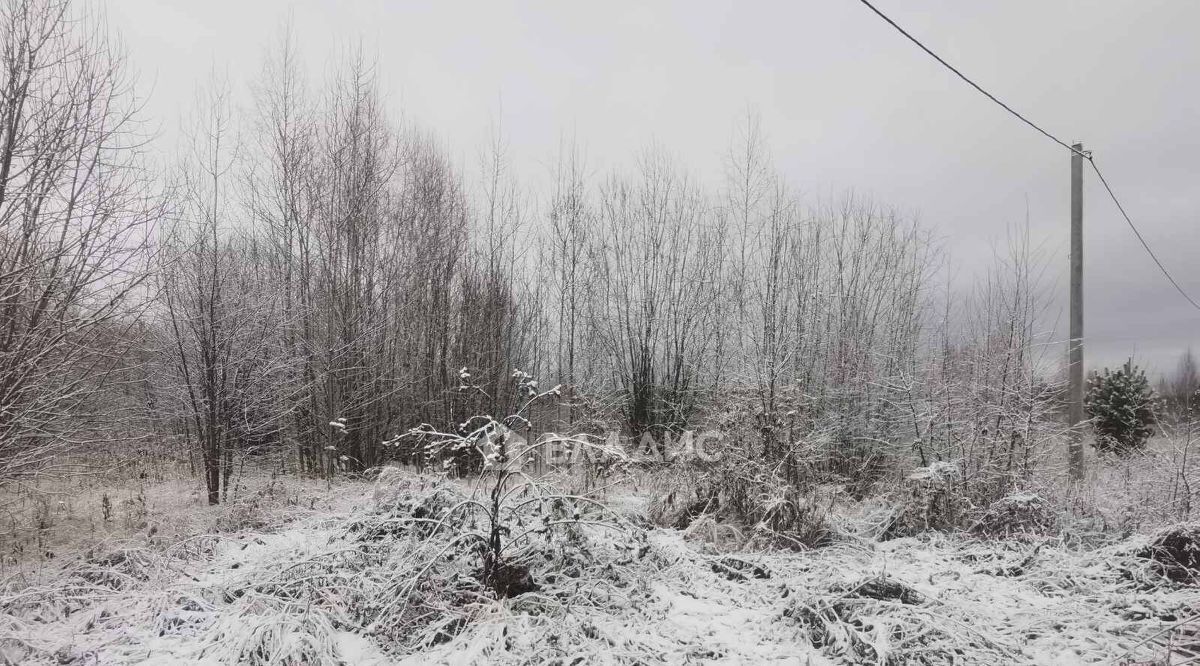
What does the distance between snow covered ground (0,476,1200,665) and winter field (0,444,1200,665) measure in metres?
0.02

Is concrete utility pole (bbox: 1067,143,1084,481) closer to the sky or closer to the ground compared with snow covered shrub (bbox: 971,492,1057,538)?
closer to the sky

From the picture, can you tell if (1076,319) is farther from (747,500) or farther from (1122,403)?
(1122,403)

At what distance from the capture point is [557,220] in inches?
576

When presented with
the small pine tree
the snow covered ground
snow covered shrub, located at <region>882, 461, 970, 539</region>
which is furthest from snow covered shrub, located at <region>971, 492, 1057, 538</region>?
the small pine tree

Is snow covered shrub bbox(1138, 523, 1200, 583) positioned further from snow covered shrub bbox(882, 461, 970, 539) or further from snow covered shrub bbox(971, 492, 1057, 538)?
snow covered shrub bbox(882, 461, 970, 539)

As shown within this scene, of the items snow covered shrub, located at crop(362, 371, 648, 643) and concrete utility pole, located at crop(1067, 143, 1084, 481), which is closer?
snow covered shrub, located at crop(362, 371, 648, 643)

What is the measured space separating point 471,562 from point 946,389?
6316 millimetres

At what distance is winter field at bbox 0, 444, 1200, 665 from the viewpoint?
3357mm

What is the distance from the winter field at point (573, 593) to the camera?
3.36m

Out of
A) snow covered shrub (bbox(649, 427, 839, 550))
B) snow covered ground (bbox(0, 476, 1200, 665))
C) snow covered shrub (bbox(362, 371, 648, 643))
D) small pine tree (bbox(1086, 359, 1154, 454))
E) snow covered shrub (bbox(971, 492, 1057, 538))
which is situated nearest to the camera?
snow covered ground (bbox(0, 476, 1200, 665))

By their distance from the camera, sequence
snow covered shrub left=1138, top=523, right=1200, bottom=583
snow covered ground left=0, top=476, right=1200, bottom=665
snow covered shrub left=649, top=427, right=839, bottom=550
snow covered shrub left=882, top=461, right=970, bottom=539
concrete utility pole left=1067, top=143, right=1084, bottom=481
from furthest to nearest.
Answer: concrete utility pole left=1067, top=143, right=1084, bottom=481, snow covered shrub left=882, top=461, right=970, bottom=539, snow covered shrub left=649, top=427, right=839, bottom=550, snow covered shrub left=1138, top=523, right=1200, bottom=583, snow covered ground left=0, top=476, right=1200, bottom=665

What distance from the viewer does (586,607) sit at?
12.7 feet

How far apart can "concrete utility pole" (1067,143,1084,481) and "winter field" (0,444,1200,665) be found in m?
1.23

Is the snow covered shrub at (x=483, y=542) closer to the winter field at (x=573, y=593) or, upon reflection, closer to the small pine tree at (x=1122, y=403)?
the winter field at (x=573, y=593)
